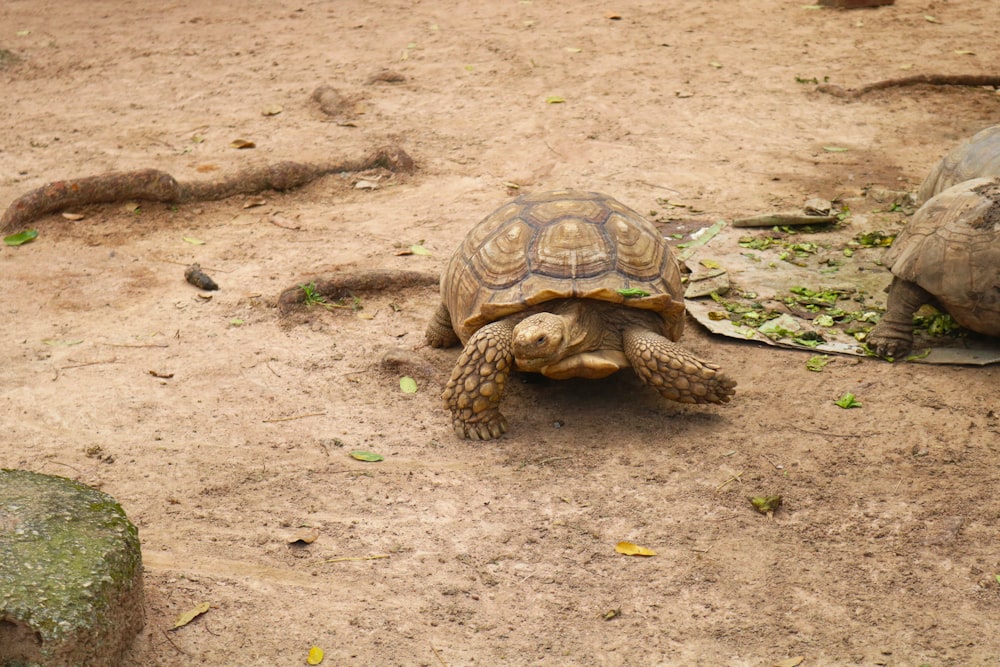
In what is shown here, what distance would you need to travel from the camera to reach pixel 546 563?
323 cm

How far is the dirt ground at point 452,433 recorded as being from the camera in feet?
9.80

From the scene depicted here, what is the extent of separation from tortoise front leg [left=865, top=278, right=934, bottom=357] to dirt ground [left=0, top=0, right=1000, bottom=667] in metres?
0.09

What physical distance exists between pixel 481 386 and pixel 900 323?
1856 millimetres

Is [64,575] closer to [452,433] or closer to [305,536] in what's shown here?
[305,536]

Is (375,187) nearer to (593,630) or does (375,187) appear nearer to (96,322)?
(96,322)

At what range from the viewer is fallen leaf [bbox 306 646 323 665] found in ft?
9.16

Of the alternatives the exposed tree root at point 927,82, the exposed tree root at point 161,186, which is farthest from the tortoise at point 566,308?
the exposed tree root at point 927,82

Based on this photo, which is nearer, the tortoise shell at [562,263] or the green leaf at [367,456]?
the green leaf at [367,456]

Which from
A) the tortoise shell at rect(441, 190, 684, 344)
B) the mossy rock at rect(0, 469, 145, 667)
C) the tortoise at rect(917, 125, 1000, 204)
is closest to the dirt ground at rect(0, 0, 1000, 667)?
the mossy rock at rect(0, 469, 145, 667)

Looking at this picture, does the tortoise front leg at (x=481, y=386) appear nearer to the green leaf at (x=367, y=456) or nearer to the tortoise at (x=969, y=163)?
the green leaf at (x=367, y=456)

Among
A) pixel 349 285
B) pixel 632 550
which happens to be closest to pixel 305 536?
pixel 632 550

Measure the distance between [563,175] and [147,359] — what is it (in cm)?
305

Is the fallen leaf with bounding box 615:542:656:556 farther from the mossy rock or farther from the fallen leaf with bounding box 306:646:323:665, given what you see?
the mossy rock

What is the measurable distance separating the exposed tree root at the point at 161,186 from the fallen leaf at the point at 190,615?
152 inches
